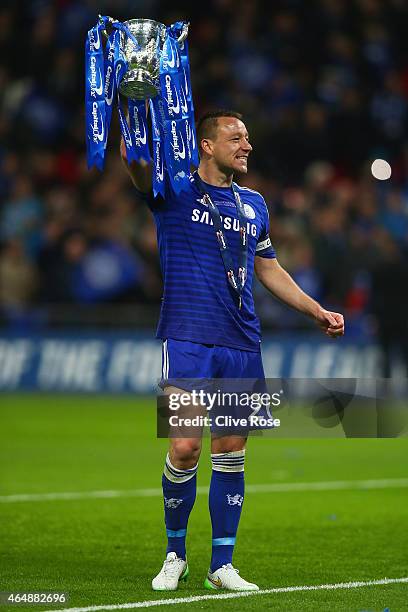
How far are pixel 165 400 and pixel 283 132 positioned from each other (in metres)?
14.4

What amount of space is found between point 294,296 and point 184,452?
3.64 ft

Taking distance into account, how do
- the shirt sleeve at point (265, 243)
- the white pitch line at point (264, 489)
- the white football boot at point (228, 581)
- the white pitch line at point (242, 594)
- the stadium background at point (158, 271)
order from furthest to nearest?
the white pitch line at point (264, 489), the stadium background at point (158, 271), the shirt sleeve at point (265, 243), the white football boot at point (228, 581), the white pitch line at point (242, 594)

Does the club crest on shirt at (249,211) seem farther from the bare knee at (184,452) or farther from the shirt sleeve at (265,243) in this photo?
the bare knee at (184,452)

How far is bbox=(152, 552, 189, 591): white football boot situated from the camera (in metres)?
6.86

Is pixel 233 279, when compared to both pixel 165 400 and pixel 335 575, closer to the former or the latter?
pixel 165 400

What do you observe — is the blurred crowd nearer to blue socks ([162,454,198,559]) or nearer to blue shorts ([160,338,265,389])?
blue shorts ([160,338,265,389])

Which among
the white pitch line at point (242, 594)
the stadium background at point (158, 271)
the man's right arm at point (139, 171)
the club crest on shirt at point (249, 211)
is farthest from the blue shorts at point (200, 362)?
the stadium background at point (158, 271)

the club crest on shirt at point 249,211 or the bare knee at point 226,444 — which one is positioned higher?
the club crest on shirt at point 249,211

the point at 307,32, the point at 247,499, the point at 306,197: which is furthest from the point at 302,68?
the point at 247,499

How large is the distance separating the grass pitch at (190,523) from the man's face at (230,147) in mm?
2255

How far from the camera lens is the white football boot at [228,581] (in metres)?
6.86

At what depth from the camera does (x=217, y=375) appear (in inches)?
278

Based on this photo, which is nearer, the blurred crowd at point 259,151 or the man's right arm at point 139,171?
the man's right arm at point 139,171

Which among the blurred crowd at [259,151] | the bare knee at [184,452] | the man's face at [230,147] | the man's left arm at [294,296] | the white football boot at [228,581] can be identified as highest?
the blurred crowd at [259,151]
